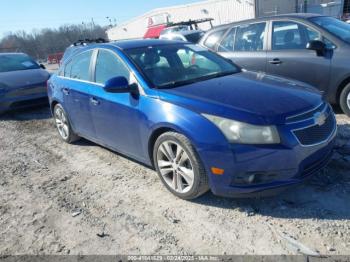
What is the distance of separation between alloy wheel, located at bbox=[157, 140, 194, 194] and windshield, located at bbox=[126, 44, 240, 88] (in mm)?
697

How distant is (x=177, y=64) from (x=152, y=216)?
1867 mm

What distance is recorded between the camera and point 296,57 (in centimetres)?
571

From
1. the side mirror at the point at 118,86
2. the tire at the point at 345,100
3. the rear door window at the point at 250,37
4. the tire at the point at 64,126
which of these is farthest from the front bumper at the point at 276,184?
the rear door window at the point at 250,37

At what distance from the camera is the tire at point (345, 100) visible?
5281 millimetres

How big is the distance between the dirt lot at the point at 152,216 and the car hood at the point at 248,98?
2.89 ft

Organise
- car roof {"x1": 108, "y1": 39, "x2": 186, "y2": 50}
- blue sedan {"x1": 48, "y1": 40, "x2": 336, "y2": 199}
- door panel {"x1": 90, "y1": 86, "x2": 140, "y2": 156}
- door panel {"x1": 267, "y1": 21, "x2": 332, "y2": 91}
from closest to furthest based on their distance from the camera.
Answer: blue sedan {"x1": 48, "y1": 40, "x2": 336, "y2": 199} → door panel {"x1": 90, "y1": 86, "x2": 140, "y2": 156} → car roof {"x1": 108, "y1": 39, "x2": 186, "y2": 50} → door panel {"x1": 267, "y1": 21, "x2": 332, "y2": 91}

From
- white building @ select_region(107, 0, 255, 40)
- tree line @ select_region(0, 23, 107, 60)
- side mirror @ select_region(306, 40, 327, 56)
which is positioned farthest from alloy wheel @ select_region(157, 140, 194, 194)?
tree line @ select_region(0, 23, 107, 60)

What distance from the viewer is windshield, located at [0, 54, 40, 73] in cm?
891

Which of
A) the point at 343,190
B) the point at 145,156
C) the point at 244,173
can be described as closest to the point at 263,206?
the point at 244,173

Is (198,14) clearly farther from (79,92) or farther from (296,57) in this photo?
(79,92)

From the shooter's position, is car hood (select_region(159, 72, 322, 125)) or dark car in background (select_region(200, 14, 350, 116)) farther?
dark car in background (select_region(200, 14, 350, 116))

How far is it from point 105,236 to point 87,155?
2240 mm

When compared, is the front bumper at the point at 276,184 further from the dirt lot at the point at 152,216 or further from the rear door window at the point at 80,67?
the rear door window at the point at 80,67

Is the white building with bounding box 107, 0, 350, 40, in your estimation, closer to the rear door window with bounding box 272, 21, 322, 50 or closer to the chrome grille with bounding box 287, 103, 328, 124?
the rear door window with bounding box 272, 21, 322, 50
